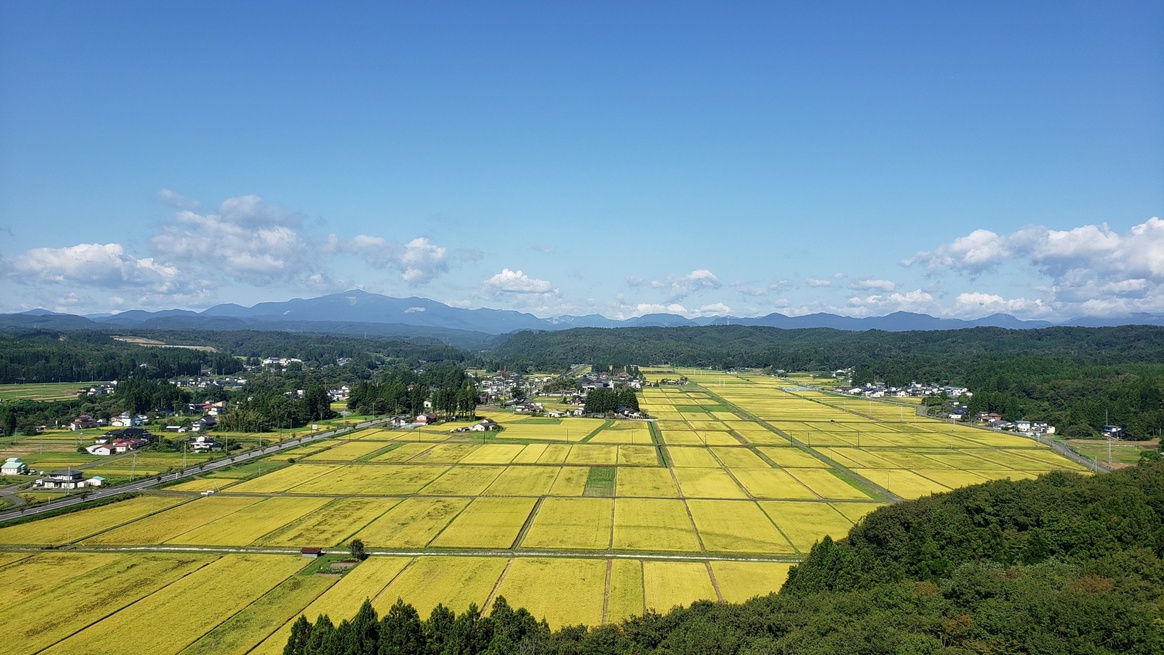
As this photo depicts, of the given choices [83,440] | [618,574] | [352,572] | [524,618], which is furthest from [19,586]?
[83,440]

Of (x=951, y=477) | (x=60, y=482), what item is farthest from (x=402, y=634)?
(x=951, y=477)

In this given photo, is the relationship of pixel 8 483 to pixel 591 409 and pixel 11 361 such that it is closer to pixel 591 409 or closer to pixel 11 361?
pixel 591 409

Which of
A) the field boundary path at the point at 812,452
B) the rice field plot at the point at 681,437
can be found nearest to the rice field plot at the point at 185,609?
the field boundary path at the point at 812,452

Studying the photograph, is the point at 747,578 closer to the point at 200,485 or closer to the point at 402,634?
the point at 402,634

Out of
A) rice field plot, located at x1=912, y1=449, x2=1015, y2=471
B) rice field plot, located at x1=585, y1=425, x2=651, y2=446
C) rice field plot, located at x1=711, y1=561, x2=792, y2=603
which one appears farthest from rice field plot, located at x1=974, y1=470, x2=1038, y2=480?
rice field plot, located at x1=711, y1=561, x2=792, y2=603

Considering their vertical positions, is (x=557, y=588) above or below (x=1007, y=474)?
below

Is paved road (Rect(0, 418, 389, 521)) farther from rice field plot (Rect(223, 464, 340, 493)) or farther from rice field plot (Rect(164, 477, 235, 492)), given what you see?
rice field plot (Rect(223, 464, 340, 493))
